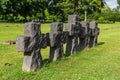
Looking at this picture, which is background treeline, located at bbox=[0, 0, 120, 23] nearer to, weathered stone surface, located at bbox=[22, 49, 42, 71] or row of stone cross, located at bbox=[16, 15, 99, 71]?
row of stone cross, located at bbox=[16, 15, 99, 71]

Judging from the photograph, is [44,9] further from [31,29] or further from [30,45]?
[30,45]

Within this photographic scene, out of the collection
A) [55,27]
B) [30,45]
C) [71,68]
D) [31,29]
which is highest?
[31,29]

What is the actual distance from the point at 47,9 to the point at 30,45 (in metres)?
50.3

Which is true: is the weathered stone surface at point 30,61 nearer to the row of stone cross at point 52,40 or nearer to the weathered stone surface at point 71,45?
the row of stone cross at point 52,40

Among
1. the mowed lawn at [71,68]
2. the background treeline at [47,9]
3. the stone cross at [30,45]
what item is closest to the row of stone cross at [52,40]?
the stone cross at [30,45]

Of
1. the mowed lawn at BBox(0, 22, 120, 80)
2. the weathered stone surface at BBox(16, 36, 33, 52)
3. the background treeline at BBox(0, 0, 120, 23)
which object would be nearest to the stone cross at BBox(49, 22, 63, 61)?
the mowed lawn at BBox(0, 22, 120, 80)

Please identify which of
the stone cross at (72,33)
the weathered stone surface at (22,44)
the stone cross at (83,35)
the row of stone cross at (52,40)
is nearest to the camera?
the weathered stone surface at (22,44)

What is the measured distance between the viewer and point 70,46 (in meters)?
14.6

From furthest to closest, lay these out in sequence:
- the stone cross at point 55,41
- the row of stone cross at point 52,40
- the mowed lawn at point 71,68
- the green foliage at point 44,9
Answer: the green foliage at point 44,9 < the stone cross at point 55,41 < the row of stone cross at point 52,40 < the mowed lawn at point 71,68

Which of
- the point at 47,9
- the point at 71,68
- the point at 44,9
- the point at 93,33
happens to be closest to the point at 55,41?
the point at 71,68

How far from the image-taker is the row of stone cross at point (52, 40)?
10.7 meters

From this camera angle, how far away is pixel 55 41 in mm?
12469

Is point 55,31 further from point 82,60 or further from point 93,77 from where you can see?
point 93,77

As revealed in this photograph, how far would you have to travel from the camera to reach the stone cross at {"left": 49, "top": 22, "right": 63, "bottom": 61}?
1234 centimetres
